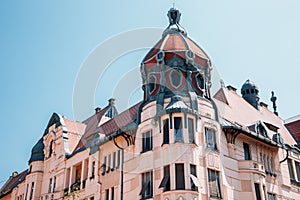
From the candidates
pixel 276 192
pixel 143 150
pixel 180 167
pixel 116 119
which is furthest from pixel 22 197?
pixel 276 192

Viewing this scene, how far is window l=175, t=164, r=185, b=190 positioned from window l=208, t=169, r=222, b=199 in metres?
2.45

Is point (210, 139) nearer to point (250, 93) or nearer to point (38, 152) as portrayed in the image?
point (250, 93)

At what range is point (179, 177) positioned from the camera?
27562mm

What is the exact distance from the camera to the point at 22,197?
1805 inches

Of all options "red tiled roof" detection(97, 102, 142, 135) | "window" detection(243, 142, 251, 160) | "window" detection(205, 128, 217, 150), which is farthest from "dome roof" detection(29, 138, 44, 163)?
"window" detection(243, 142, 251, 160)

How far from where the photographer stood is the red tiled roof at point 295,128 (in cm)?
Result: 4337

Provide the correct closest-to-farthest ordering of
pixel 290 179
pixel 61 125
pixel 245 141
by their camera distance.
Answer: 1. pixel 245 141
2. pixel 290 179
3. pixel 61 125

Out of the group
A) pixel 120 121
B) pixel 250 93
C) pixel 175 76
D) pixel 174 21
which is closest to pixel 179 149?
pixel 175 76

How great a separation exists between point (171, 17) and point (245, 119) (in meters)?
12.1

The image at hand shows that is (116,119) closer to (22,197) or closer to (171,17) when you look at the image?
(171,17)

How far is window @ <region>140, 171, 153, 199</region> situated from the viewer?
94.6 ft

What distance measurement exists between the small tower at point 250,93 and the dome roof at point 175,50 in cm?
1189

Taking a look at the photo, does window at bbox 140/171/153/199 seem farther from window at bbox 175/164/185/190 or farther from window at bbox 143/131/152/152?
window at bbox 175/164/185/190

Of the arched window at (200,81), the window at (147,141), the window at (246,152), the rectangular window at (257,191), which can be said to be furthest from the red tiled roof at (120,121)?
the rectangular window at (257,191)
